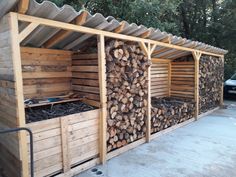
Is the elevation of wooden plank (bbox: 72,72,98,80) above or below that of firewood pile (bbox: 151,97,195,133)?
above

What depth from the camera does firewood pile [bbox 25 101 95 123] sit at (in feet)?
9.51

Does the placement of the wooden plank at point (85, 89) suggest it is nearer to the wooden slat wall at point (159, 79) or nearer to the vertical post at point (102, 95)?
the vertical post at point (102, 95)

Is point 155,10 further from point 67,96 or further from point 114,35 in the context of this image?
point 67,96

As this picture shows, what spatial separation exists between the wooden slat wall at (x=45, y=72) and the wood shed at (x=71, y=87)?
0.01m

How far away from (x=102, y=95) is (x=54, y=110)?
2.40 ft

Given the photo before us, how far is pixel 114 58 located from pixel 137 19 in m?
4.06

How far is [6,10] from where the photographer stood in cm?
232

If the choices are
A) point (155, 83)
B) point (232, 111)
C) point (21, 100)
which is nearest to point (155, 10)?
Result: point (155, 83)

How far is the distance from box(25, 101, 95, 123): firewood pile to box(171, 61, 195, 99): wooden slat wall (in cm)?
358

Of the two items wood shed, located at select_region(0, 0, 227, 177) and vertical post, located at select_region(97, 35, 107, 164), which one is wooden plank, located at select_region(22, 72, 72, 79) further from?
vertical post, located at select_region(97, 35, 107, 164)

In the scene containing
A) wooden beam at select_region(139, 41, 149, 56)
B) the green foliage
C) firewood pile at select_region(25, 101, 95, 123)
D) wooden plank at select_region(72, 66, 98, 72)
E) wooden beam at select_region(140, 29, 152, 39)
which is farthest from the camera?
the green foliage

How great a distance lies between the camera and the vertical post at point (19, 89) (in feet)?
7.66

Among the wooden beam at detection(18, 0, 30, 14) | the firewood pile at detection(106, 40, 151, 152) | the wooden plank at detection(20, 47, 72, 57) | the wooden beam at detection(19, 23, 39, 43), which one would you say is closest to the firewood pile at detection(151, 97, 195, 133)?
the firewood pile at detection(106, 40, 151, 152)

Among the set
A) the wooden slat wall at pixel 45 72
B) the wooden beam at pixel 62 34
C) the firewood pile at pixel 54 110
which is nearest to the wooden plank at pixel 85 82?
A: the wooden slat wall at pixel 45 72
